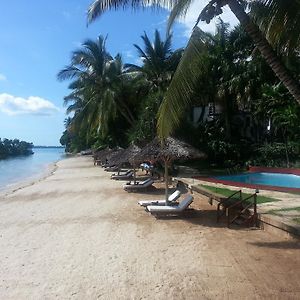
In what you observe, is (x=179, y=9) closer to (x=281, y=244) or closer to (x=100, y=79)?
(x=281, y=244)

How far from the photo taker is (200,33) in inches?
333

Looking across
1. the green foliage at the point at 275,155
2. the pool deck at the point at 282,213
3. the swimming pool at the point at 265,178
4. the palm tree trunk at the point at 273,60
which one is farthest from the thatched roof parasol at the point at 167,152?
the green foliage at the point at 275,155

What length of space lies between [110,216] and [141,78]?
22.1 m

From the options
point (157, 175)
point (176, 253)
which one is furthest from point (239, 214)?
point (157, 175)

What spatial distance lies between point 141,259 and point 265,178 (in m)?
15.1

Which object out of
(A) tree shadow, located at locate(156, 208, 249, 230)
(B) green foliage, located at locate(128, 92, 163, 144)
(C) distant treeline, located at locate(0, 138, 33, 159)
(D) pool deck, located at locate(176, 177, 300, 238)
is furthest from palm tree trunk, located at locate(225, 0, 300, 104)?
(C) distant treeline, located at locate(0, 138, 33, 159)

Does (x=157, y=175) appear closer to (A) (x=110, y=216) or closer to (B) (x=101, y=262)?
(A) (x=110, y=216)

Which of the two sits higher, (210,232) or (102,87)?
(102,87)

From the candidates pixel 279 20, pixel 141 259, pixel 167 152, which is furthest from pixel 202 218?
pixel 279 20

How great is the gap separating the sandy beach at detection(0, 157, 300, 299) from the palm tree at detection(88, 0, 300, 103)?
2979mm

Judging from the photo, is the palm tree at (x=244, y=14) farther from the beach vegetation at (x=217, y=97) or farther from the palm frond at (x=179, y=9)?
the beach vegetation at (x=217, y=97)

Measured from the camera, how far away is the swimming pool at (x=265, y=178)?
776 inches

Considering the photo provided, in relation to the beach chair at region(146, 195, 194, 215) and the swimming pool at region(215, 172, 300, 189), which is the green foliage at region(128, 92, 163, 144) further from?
the beach chair at region(146, 195, 194, 215)

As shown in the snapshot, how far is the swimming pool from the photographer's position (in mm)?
19705
